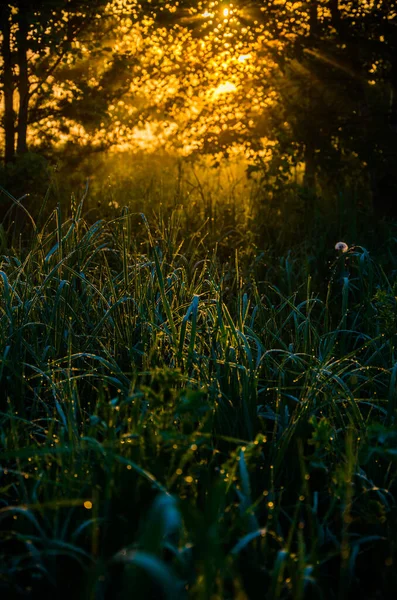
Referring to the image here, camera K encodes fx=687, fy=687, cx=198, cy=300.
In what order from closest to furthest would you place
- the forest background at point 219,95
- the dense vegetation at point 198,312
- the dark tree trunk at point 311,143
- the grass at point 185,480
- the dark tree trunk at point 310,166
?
1. the grass at point 185,480
2. the dense vegetation at point 198,312
3. the forest background at point 219,95
4. the dark tree trunk at point 311,143
5. the dark tree trunk at point 310,166

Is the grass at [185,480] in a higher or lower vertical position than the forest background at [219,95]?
lower

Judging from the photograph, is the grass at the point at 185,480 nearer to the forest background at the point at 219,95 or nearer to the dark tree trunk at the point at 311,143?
the forest background at the point at 219,95

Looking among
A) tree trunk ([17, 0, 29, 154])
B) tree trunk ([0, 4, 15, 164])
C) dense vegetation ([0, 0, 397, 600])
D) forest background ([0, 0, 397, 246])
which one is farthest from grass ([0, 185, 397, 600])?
tree trunk ([0, 4, 15, 164])

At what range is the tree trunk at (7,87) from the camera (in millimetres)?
5931

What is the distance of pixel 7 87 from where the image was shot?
6172mm

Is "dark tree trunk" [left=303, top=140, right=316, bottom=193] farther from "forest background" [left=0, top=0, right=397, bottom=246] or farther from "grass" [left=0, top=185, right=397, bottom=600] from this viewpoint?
"grass" [left=0, top=185, right=397, bottom=600]

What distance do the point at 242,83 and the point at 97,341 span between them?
445cm

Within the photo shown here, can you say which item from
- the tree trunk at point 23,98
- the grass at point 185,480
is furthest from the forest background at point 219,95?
the grass at point 185,480

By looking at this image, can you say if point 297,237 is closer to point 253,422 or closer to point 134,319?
point 134,319

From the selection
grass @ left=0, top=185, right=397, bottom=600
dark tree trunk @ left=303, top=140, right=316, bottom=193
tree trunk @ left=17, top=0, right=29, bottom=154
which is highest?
tree trunk @ left=17, top=0, right=29, bottom=154

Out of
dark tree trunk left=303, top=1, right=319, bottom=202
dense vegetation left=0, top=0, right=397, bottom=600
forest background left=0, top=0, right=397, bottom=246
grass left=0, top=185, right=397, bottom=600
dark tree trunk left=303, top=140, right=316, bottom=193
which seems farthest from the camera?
dark tree trunk left=303, top=140, right=316, bottom=193

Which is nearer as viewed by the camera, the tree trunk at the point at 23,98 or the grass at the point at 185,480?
the grass at the point at 185,480

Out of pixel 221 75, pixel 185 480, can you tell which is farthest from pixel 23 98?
pixel 185 480

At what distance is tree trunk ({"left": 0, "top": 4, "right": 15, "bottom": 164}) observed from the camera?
5.93 m
